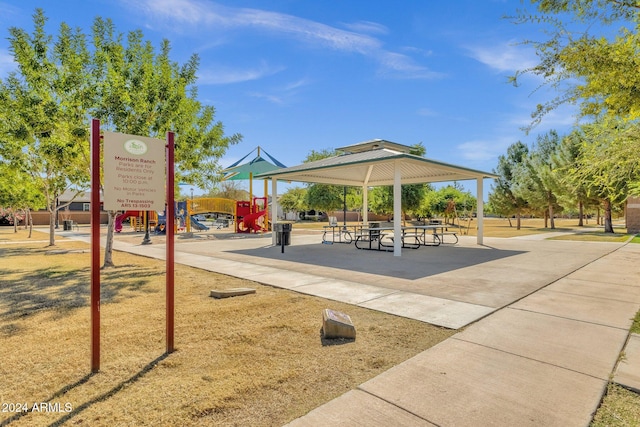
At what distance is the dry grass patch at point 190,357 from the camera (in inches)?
104

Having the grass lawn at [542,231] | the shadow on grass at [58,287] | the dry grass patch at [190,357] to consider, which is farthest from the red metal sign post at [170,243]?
the grass lawn at [542,231]

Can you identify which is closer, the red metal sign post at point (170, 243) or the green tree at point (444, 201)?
the red metal sign post at point (170, 243)

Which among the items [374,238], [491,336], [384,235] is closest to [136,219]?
[384,235]

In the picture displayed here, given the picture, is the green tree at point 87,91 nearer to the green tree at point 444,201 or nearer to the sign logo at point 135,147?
the sign logo at point 135,147

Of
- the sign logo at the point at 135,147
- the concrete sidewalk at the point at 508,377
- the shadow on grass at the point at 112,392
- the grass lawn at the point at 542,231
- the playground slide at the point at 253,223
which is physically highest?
the sign logo at the point at 135,147

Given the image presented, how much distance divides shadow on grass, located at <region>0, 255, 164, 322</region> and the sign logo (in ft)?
9.33

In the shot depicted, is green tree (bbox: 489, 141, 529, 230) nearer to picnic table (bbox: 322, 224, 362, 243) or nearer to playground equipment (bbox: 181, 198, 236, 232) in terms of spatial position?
picnic table (bbox: 322, 224, 362, 243)

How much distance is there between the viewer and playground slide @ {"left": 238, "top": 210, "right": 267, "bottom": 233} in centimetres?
2278

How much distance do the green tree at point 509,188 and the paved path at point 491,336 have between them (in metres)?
Result: 25.7

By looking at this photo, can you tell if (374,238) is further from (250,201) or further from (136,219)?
(136,219)

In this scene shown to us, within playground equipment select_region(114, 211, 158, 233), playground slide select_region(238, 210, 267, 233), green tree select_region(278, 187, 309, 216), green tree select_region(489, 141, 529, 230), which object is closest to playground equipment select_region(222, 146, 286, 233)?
playground slide select_region(238, 210, 267, 233)

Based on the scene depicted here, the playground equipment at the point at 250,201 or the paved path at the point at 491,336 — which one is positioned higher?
the playground equipment at the point at 250,201

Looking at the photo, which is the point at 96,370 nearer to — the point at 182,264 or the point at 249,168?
the point at 182,264

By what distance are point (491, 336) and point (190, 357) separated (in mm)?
3316
